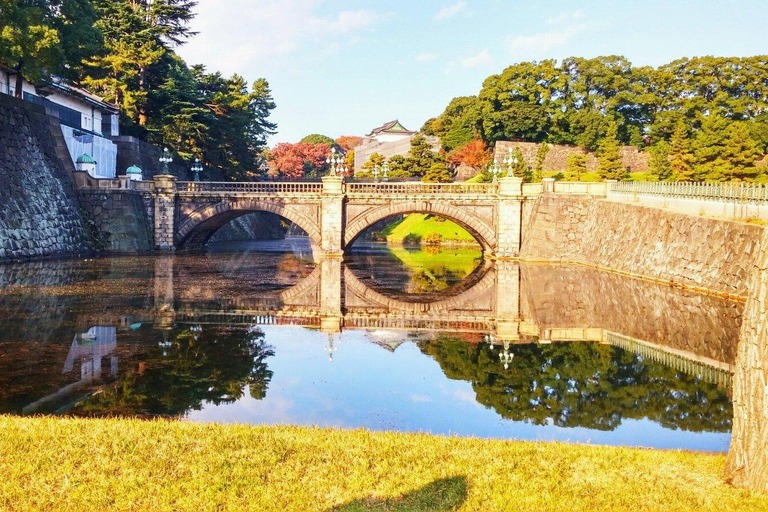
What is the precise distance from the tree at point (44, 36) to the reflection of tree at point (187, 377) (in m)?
23.9

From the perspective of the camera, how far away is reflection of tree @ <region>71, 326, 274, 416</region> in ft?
39.2

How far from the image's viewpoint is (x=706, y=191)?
1229 inches

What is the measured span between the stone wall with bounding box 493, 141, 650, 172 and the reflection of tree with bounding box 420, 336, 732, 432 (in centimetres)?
5980

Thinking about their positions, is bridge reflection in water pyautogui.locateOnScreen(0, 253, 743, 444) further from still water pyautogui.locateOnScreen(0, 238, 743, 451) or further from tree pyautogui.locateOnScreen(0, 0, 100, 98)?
tree pyautogui.locateOnScreen(0, 0, 100, 98)

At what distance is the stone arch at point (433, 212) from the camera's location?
158 feet

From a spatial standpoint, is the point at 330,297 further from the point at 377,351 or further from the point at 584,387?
the point at 584,387

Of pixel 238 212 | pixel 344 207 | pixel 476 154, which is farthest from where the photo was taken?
pixel 476 154

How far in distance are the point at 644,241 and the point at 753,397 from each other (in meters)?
28.7

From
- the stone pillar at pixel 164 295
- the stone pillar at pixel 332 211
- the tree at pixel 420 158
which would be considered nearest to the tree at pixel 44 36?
the stone pillar at pixel 164 295

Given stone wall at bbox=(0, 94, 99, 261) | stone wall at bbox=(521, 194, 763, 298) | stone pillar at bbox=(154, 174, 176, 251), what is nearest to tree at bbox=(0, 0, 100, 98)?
stone wall at bbox=(0, 94, 99, 261)

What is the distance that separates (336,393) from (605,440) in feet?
18.1

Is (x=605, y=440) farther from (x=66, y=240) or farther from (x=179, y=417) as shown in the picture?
(x=66, y=240)

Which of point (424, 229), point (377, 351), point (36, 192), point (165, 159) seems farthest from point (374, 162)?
point (377, 351)

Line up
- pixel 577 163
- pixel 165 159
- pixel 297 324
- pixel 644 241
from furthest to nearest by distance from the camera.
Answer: pixel 577 163, pixel 165 159, pixel 644 241, pixel 297 324
